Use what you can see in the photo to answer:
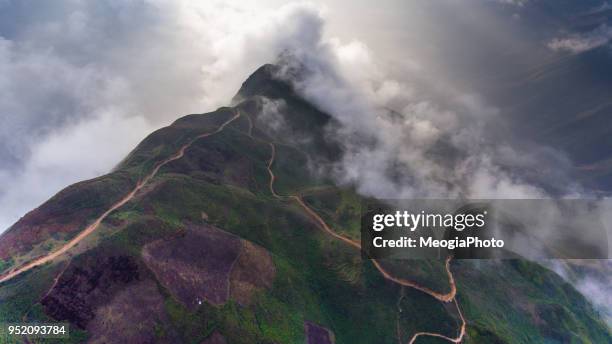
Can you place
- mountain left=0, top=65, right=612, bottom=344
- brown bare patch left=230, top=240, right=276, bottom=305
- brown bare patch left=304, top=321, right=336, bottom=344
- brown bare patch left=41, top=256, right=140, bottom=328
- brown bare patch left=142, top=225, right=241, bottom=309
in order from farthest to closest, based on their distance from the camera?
brown bare patch left=304, top=321, right=336, bottom=344
brown bare patch left=230, top=240, right=276, bottom=305
brown bare patch left=142, top=225, right=241, bottom=309
mountain left=0, top=65, right=612, bottom=344
brown bare patch left=41, top=256, right=140, bottom=328

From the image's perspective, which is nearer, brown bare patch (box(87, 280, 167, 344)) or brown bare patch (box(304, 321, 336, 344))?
brown bare patch (box(87, 280, 167, 344))

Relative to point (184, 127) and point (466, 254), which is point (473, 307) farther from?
point (184, 127)

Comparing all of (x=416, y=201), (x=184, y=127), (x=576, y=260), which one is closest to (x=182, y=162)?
(x=184, y=127)

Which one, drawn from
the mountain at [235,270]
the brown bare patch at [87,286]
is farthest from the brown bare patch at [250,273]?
the brown bare patch at [87,286]

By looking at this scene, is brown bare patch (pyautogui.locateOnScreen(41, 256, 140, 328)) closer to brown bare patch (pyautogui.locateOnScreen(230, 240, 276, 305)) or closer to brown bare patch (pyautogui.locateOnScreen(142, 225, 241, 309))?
brown bare patch (pyautogui.locateOnScreen(142, 225, 241, 309))

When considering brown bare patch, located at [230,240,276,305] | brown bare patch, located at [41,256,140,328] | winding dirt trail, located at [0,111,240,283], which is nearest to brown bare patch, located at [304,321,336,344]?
brown bare patch, located at [230,240,276,305]

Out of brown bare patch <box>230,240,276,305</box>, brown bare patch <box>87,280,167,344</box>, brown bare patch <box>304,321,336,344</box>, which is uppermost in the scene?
brown bare patch <box>230,240,276,305</box>

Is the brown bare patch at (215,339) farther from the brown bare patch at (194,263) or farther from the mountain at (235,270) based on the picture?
the brown bare patch at (194,263)
